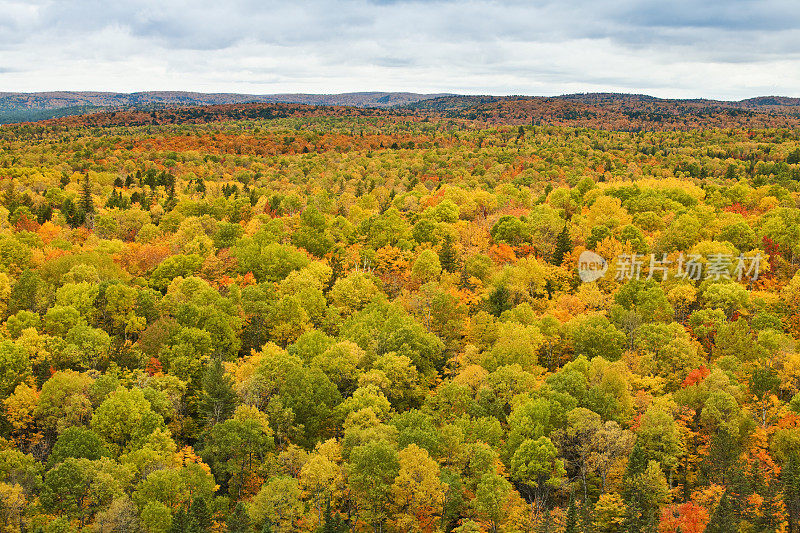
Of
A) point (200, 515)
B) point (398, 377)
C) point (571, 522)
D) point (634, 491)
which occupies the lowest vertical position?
point (200, 515)

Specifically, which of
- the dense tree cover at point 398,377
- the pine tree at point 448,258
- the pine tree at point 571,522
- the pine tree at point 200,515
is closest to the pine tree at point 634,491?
the dense tree cover at point 398,377

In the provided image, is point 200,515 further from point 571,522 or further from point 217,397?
point 571,522

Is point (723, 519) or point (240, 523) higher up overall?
point (723, 519)

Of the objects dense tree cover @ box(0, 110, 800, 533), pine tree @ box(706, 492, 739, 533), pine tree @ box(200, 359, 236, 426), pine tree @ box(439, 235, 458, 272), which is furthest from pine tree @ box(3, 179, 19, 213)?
pine tree @ box(706, 492, 739, 533)

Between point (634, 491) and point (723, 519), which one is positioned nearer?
point (723, 519)

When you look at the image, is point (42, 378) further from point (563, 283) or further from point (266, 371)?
point (563, 283)

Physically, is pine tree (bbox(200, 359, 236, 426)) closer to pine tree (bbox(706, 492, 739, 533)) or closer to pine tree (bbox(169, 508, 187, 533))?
pine tree (bbox(169, 508, 187, 533))

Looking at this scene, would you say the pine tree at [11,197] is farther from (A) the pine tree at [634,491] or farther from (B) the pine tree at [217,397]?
(A) the pine tree at [634,491]

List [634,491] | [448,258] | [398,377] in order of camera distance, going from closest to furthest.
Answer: [634,491] < [398,377] < [448,258]

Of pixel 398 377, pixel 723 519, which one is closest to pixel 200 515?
pixel 398 377
